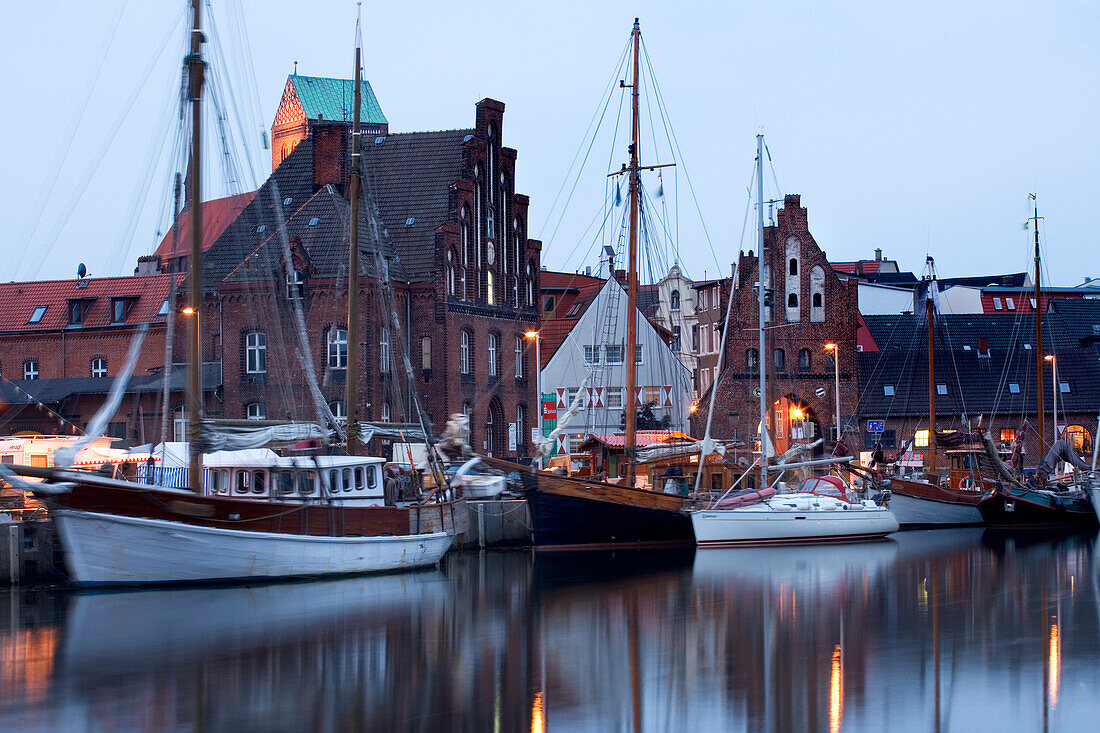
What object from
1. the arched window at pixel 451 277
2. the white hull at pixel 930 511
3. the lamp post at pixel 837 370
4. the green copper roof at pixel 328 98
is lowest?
the white hull at pixel 930 511

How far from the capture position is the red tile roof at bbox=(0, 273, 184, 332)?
205 ft

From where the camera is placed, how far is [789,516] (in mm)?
41906

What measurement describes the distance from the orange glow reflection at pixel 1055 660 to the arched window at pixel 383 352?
34.9 meters

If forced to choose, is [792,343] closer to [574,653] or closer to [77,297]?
[77,297]

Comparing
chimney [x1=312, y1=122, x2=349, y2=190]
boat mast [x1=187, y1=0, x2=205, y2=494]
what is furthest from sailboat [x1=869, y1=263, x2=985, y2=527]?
boat mast [x1=187, y1=0, x2=205, y2=494]

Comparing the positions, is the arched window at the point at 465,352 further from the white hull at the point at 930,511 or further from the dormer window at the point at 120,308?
the white hull at the point at 930,511

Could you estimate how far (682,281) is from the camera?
102062 mm

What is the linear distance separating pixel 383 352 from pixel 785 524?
20.9m

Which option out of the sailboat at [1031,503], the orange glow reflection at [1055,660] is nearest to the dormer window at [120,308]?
the sailboat at [1031,503]

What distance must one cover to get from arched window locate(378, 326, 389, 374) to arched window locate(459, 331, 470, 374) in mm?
4308

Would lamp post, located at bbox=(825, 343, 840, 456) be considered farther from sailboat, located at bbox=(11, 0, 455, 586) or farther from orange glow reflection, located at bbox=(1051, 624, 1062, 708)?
orange glow reflection, located at bbox=(1051, 624, 1062, 708)

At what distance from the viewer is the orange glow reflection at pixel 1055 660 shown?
59.8 feet

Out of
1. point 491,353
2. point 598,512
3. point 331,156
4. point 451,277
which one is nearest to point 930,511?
point 598,512

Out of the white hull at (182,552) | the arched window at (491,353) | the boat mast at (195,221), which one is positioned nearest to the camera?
the white hull at (182,552)
